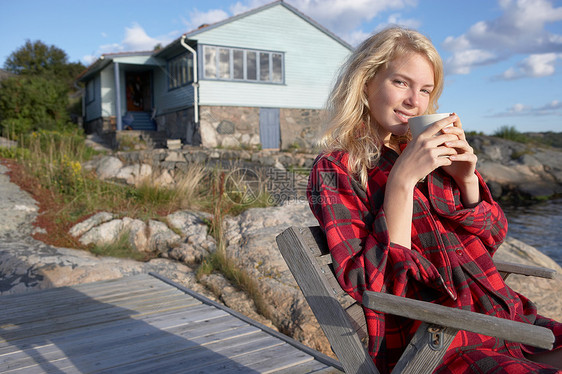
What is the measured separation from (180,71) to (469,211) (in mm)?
15682

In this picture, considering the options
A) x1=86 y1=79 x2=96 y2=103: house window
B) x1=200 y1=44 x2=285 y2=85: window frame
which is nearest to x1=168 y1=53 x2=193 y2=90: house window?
x1=200 y1=44 x2=285 y2=85: window frame

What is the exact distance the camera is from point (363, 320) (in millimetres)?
1413

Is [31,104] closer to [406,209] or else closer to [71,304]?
[71,304]

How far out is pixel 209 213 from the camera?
654 centimetres

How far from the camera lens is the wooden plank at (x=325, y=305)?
128cm

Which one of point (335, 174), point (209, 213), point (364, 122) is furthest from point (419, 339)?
point (209, 213)

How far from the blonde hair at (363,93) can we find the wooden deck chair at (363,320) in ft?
1.03

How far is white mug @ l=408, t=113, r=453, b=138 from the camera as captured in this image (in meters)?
1.35

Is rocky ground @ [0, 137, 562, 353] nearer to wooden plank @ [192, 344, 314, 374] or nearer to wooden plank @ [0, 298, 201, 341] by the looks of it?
wooden plank @ [0, 298, 201, 341]

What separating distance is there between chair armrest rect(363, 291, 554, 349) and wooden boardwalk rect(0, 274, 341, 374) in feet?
3.80

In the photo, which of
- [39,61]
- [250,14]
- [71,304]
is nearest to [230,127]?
[250,14]

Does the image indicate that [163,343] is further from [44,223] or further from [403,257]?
[44,223]

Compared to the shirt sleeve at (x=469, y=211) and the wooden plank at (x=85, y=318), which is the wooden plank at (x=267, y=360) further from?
the shirt sleeve at (x=469, y=211)

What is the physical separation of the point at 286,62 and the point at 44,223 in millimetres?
12080
